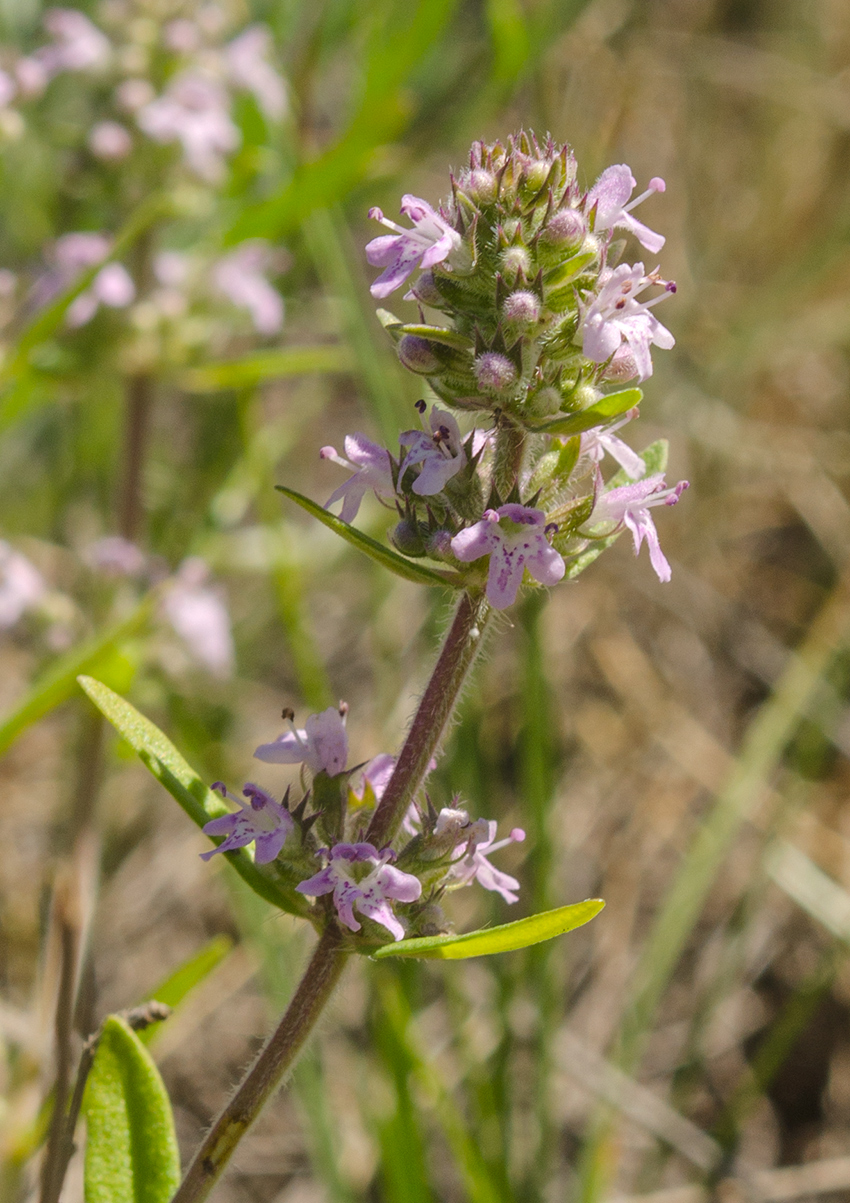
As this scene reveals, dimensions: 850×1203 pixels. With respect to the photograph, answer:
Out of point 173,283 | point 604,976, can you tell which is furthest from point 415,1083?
point 173,283

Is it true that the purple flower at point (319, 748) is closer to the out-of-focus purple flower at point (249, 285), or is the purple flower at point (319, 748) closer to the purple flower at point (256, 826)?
the purple flower at point (256, 826)

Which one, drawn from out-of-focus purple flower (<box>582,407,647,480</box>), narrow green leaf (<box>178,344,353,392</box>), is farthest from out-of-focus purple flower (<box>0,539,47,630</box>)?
out-of-focus purple flower (<box>582,407,647,480</box>)

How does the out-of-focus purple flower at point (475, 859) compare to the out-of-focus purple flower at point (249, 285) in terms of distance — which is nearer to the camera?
the out-of-focus purple flower at point (475, 859)

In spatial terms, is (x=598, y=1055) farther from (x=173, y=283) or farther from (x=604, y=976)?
(x=173, y=283)

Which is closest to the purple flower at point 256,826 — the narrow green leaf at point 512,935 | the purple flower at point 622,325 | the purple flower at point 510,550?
the narrow green leaf at point 512,935

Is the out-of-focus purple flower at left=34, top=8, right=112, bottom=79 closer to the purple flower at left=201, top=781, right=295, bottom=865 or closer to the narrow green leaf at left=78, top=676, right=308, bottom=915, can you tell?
the narrow green leaf at left=78, top=676, right=308, bottom=915
